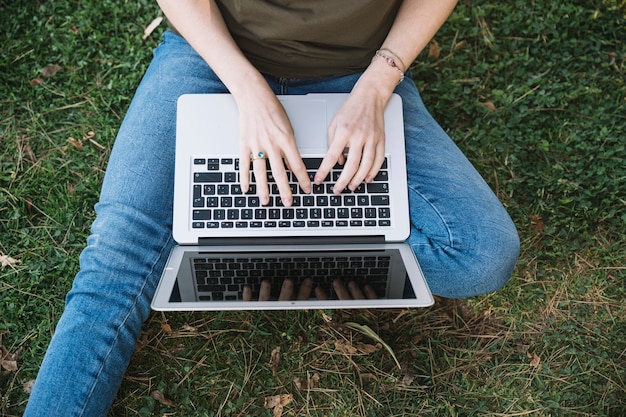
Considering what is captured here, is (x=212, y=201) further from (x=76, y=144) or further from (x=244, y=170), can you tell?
(x=76, y=144)

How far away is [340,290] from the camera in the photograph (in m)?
1.91

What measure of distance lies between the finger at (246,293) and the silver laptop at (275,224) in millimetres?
11

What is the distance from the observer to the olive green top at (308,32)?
6.88 ft

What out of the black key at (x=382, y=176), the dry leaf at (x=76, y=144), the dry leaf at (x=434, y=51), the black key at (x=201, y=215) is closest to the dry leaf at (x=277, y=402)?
the black key at (x=201, y=215)

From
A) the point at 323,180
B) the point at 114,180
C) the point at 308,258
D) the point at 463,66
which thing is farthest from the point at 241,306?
the point at 463,66

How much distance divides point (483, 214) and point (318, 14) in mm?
903

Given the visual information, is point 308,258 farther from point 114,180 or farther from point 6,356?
point 6,356

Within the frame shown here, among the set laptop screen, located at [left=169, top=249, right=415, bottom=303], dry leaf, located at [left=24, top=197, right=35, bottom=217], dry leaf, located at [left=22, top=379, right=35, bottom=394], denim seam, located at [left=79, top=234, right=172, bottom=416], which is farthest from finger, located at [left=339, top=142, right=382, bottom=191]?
dry leaf, located at [left=24, top=197, right=35, bottom=217]

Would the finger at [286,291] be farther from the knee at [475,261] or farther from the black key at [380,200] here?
the knee at [475,261]

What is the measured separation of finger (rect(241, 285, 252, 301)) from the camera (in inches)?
74.0

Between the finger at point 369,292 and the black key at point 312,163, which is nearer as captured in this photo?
the finger at point 369,292

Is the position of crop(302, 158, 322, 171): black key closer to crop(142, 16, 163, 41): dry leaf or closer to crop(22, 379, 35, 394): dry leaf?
crop(22, 379, 35, 394): dry leaf

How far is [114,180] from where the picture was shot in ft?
6.94

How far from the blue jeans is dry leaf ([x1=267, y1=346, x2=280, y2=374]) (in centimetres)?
64
